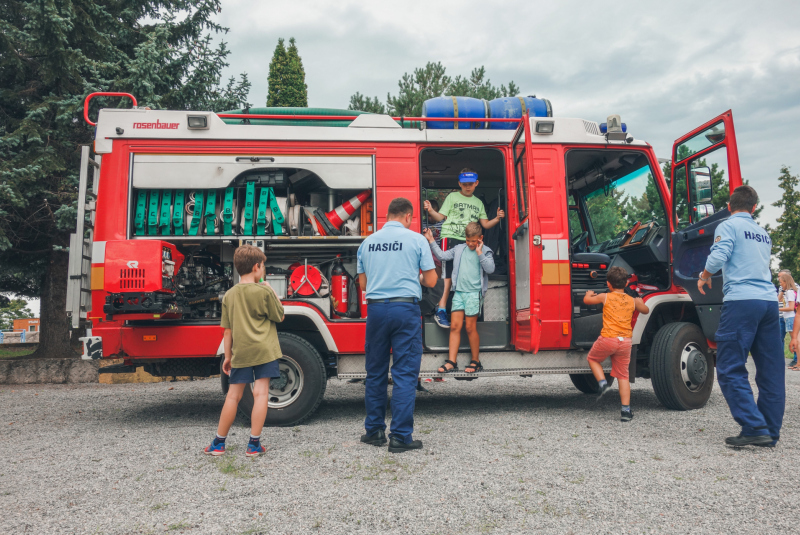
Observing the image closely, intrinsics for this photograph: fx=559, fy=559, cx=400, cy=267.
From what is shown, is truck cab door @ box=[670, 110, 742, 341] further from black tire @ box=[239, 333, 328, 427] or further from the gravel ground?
black tire @ box=[239, 333, 328, 427]

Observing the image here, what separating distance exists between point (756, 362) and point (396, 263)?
2.80m

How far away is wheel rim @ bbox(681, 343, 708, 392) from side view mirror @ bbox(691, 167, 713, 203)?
1.43 m

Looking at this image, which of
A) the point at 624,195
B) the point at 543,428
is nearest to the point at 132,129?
the point at 543,428

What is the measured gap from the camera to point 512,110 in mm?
5680

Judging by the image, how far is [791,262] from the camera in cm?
3516

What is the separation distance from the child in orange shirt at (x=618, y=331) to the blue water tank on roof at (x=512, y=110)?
1782mm

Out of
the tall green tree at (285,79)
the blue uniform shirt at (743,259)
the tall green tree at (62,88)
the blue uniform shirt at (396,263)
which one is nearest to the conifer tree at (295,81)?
the tall green tree at (285,79)

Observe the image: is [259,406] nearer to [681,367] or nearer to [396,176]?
[396,176]

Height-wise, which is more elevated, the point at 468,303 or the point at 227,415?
the point at 468,303

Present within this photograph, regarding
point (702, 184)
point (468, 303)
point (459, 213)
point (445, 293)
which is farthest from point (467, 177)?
point (702, 184)

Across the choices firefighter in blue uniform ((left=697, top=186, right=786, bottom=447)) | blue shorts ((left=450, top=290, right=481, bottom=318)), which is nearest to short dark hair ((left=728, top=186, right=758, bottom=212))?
firefighter in blue uniform ((left=697, top=186, right=786, bottom=447))

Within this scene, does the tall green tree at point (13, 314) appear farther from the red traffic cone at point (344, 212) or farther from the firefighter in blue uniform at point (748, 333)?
the firefighter in blue uniform at point (748, 333)

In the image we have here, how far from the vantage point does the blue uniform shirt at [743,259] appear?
13.6 feet

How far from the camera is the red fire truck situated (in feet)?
16.3
